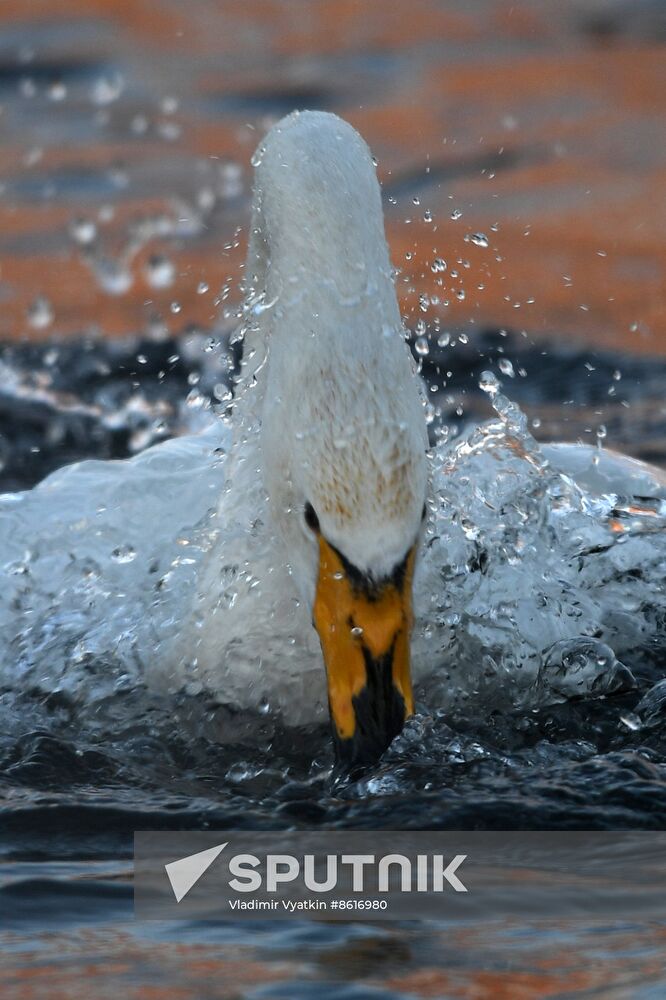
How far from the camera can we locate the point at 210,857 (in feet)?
12.4

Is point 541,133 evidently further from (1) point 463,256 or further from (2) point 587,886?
(2) point 587,886

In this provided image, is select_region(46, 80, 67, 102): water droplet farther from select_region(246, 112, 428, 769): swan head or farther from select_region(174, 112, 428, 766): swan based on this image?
select_region(246, 112, 428, 769): swan head

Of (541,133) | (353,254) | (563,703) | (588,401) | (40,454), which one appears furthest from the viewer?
(541,133)

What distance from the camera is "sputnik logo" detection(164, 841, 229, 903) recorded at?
11.8 ft

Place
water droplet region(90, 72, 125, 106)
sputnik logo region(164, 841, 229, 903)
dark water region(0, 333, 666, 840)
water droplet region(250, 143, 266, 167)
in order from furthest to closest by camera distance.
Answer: water droplet region(90, 72, 125, 106) → water droplet region(250, 143, 266, 167) → dark water region(0, 333, 666, 840) → sputnik logo region(164, 841, 229, 903)

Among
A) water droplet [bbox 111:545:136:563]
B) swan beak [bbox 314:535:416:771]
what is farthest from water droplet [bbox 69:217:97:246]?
swan beak [bbox 314:535:416:771]

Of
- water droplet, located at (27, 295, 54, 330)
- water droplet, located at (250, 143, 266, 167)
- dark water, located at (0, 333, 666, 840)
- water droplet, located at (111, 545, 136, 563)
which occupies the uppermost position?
water droplet, located at (250, 143, 266, 167)

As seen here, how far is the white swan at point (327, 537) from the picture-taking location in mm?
4145

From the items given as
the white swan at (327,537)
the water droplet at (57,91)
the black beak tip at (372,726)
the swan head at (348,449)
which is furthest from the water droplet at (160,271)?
the black beak tip at (372,726)

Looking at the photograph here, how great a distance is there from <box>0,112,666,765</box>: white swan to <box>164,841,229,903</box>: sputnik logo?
56 cm

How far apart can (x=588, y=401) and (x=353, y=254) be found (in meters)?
5.29

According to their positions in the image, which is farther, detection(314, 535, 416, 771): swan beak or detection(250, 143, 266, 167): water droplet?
detection(250, 143, 266, 167): water droplet

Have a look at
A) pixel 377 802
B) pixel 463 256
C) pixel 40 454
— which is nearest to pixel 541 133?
pixel 463 256

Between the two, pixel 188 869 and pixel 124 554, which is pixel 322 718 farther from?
pixel 188 869
